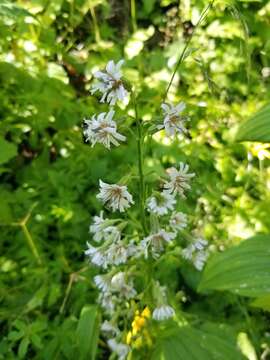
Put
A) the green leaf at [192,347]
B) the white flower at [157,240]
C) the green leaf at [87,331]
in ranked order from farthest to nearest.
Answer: the green leaf at [87,331]
the green leaf at [192,347]
the white flower at [157,240]

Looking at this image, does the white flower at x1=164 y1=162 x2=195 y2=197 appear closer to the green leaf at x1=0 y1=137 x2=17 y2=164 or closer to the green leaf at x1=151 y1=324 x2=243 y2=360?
the green leaf at x1=151 y1=324 x2=243 y2=360

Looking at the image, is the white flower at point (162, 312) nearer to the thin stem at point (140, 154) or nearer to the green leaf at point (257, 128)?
the thin stem at point (140, 154)

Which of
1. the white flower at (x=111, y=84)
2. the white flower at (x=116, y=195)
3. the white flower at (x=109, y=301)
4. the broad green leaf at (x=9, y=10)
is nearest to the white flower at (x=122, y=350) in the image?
the white flower at (x=109, y=301)

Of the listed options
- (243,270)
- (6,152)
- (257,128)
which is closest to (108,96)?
(257,128)

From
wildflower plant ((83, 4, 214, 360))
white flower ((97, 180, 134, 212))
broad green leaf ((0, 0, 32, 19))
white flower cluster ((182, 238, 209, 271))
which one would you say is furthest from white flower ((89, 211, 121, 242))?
broad green leaf ((0, 0, 32, 19))

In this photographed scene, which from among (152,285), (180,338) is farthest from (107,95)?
(180,338)

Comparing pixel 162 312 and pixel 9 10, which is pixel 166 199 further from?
pixel 9 10

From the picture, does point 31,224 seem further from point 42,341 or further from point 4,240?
point 42,341
